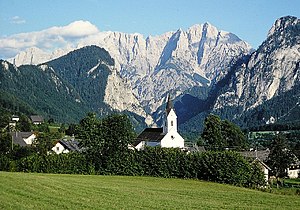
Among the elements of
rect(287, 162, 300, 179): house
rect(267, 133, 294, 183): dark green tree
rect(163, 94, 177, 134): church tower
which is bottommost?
rect(287, 162, 300, 179): house

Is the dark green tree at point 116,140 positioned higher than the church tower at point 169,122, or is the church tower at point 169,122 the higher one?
the church tower at point 169,122

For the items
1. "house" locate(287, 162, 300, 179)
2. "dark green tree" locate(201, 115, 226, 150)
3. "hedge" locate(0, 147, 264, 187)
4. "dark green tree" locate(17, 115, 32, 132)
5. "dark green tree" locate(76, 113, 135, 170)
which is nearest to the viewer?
"hedge" locate(0, 147, 264, 187)

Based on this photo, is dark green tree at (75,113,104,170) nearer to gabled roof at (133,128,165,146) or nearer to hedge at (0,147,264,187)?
hedge at (0,147,264,187)

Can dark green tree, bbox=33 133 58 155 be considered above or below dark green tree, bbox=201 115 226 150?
below

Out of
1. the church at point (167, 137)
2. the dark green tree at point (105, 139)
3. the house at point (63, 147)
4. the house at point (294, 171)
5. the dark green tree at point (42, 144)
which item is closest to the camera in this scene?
the dark green tree at point (105, 139)

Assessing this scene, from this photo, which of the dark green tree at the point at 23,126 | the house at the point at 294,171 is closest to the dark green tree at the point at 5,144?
the dark green tree at the point at 23,126

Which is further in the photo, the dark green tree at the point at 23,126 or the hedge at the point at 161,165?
the dark green tree at the point at 23,126

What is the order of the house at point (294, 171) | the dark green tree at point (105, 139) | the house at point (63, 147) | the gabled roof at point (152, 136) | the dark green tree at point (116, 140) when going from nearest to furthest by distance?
the dark green tree at point (116, 140)
the dark green tree at point (105, 139)
the house at point (294, 171)
the house at point (63, 147)
the gabled roof at point (152, 136)

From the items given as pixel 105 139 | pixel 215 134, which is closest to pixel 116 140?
pixel 105 139

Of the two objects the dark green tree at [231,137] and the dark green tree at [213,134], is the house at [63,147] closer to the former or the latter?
the dark green tree at [213,134]

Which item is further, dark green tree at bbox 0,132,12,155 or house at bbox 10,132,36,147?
house at bbox 10,132,36,147

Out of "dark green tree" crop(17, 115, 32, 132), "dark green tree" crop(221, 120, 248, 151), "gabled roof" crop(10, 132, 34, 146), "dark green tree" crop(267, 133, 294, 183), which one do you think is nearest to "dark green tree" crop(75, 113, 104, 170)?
"dark green tree" crop(267, 133, 294, 183)

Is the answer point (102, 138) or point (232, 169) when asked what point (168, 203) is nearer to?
point (232, 169)

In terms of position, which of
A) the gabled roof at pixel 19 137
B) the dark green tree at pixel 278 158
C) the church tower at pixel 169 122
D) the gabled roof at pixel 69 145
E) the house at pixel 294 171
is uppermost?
the church tower at pixel 169 122
